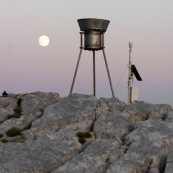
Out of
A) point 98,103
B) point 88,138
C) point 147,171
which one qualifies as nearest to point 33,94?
point 98,103

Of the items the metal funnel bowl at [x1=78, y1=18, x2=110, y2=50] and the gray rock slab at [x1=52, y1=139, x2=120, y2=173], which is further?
the metal funnel bowl at [x1=78, y1=18, x2=110, y2=50]

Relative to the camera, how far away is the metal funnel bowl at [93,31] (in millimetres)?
46469

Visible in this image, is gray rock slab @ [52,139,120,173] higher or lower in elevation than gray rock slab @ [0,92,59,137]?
lower

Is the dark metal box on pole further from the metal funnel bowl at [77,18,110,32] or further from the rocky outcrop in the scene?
the rocky outcrop

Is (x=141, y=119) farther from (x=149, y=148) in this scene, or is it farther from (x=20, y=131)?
(x=20, y=131)

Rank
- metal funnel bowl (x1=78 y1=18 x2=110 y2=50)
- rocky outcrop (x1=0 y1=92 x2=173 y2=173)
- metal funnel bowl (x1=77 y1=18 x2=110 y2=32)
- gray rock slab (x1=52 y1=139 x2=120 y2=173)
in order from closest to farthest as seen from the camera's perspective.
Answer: gray rock slab (x1=52 y1=139 x2=120 y2=173)
rocky outcrop (x1=0 y1=92 x2=173 y2=173)
metal funnel bowl (x1=77 y1=18 x2=110 y2=32)
metal funnel bowl (x1=78 y1=18 x2=110 y2=50)

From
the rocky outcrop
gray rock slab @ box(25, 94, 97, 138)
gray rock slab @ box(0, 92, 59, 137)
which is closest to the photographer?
the rocky outcrop

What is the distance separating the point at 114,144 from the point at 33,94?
13463mm

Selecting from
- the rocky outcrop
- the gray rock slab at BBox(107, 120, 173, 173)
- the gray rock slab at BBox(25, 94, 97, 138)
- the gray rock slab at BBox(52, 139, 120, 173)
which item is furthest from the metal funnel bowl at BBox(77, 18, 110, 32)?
the gray rock slab at BBox(52, 139, 120, 173)

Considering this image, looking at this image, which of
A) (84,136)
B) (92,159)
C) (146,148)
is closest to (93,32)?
(84,136)

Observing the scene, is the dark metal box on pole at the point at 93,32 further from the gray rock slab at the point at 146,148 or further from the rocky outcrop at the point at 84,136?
the gray rock slab at the point at 146,148

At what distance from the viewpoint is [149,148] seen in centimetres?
2836

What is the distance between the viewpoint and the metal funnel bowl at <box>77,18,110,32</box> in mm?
46312

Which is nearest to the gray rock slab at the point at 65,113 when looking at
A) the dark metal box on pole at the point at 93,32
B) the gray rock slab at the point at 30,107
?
the gray rock slab at the point at 30,107
